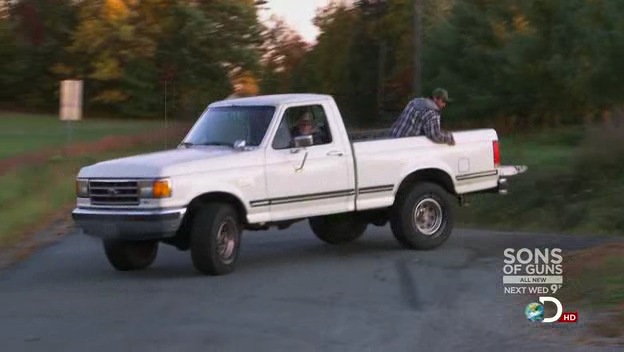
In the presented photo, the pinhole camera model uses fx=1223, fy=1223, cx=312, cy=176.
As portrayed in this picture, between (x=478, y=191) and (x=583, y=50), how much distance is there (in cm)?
2400

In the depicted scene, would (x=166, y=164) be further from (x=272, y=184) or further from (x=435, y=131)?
(x=435, y=131)

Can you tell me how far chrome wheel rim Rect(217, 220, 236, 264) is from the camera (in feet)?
45.8

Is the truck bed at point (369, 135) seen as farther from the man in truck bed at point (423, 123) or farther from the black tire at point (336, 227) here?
the black tire at point (336, 227)

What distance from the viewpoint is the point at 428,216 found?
52.6ft

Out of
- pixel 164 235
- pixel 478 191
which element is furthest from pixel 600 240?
pixel 164 235

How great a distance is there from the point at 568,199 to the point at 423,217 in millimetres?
7657

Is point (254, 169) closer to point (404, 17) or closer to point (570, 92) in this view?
point (570, 92)

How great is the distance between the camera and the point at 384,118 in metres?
49.3

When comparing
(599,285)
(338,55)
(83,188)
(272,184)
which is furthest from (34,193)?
(338,55)

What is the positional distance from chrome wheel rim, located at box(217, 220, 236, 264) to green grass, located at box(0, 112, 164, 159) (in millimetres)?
28819

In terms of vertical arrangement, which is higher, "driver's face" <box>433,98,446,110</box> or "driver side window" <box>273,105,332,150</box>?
"driver's face" <box>433,98,446,110</box>

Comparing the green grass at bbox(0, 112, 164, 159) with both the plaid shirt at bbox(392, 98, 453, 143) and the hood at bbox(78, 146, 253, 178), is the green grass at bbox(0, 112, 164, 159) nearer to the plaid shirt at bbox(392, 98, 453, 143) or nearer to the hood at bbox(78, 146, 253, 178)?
the plaid shirt at bbox(392, 98, 453, 143)

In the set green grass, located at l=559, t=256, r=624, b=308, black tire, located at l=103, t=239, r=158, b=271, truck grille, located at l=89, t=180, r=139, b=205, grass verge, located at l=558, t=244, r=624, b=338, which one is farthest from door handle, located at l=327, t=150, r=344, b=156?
green grass, located at l=559, t=256, r=624, b=308

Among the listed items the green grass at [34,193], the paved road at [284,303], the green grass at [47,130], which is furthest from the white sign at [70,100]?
the paved road at [284,303]
